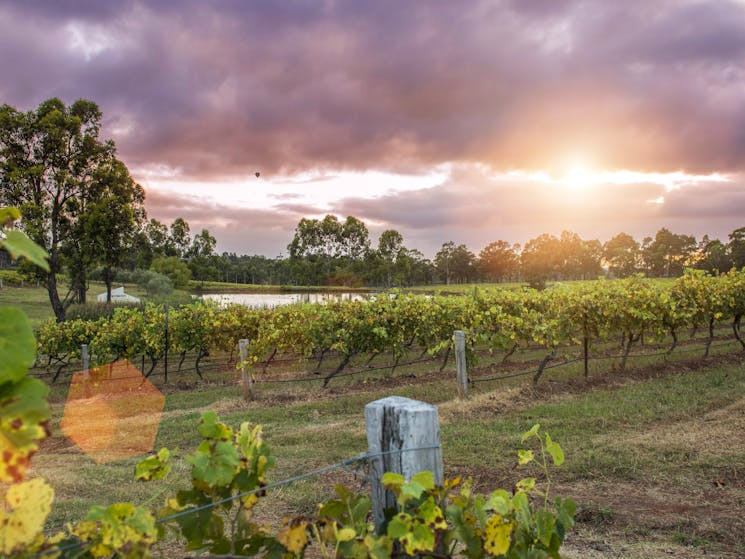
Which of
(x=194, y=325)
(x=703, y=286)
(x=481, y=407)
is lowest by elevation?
(x=481, y=407)

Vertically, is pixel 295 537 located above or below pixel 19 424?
below

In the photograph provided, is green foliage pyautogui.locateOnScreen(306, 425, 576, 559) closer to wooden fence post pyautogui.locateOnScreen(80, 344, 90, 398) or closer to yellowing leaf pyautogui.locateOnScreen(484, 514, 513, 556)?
yellowing leaf pyautogui.locateOnScreen(484, 514, 513, 556)

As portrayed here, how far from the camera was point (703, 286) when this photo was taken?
484 inches

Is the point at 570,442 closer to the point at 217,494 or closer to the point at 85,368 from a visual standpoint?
the point at 217,494

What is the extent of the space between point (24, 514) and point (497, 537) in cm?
120

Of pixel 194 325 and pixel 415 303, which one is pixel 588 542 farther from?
pixel 194 325

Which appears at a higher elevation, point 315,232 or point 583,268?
point 315,232

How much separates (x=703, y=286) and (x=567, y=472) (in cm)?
964

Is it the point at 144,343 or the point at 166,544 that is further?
the point at 144,343

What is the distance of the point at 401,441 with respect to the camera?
159 cm

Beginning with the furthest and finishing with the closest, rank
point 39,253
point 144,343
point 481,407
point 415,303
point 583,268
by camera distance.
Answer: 1. point 583,268
2. point 144,343
3. point 415,303
4. point 481,407
5. point 39,253

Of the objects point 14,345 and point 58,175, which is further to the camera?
point 58,175

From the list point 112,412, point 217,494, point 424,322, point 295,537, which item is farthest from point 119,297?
point 295,537

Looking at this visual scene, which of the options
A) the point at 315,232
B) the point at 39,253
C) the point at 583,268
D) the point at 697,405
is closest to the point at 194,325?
the point at 697,405
